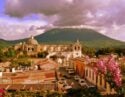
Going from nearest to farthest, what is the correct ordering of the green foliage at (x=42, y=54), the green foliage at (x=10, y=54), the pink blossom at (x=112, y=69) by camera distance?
the pink blossom at (x=112, y=69)
the green foliage at (x=10, y=54)
the green foliage at (x=42, y=54)

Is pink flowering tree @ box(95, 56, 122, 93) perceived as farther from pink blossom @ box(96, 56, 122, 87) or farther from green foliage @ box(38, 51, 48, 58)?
green foliage @ box(38, 51, 48, 58)

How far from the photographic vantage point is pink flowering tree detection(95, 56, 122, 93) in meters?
13.2

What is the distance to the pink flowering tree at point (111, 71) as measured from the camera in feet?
43.4

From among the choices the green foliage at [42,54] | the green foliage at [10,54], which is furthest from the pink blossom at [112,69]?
the green foliage at [42,54]

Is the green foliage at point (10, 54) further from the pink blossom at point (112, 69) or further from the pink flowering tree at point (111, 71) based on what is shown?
the pink blossom at point (112, 69)

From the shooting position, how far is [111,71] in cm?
1341

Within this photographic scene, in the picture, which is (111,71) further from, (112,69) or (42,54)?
(42,54)

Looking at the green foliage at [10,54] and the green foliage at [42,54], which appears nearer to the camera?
the green foliage at [10,54]

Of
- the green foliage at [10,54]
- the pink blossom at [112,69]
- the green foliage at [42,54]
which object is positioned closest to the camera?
the pink blossom at [112,69]

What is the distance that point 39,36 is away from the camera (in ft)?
593

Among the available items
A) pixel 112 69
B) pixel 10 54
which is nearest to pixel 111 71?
pixel 112 69

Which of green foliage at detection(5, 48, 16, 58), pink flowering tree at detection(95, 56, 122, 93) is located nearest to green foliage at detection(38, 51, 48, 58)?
green foliage at detection(5, 48, 16, 58)

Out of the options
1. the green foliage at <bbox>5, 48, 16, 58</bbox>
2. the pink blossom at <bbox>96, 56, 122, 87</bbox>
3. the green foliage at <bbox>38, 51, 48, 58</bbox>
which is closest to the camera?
the pink blossom at <bbox>96, 56, 122, 87</bbox>

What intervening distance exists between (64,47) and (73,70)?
1179 inches
